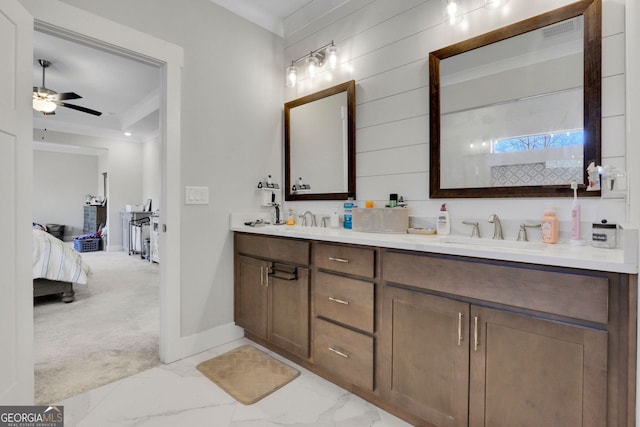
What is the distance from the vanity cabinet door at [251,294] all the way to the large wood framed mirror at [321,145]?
0.72m

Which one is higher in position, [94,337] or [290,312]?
[290,312]

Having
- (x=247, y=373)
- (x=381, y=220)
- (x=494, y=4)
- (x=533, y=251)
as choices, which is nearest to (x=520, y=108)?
(x=494, y=4)

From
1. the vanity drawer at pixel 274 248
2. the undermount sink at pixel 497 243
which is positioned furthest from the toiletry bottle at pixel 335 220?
the undermount sink at pixel 497 243

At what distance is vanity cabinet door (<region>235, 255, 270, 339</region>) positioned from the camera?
221 cm

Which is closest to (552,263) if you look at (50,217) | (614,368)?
(614,368)

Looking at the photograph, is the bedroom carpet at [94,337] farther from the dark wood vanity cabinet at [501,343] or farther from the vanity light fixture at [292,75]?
the vanity light fixture at [292,75]

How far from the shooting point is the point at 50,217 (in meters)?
8.28

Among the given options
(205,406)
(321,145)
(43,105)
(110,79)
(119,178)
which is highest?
(110,79)

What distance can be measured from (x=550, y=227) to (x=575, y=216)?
0.11 metres

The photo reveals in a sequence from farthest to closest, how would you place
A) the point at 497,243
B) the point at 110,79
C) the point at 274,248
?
the point at 110,79
the point at 274,248
the point at 497,243

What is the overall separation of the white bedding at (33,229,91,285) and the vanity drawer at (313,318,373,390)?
296 centimetres

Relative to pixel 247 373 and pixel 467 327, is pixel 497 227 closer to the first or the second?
pixel 467 327

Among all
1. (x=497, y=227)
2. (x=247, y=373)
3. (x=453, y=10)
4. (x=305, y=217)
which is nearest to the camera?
(x=497, y=227)

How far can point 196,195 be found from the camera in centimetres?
225
